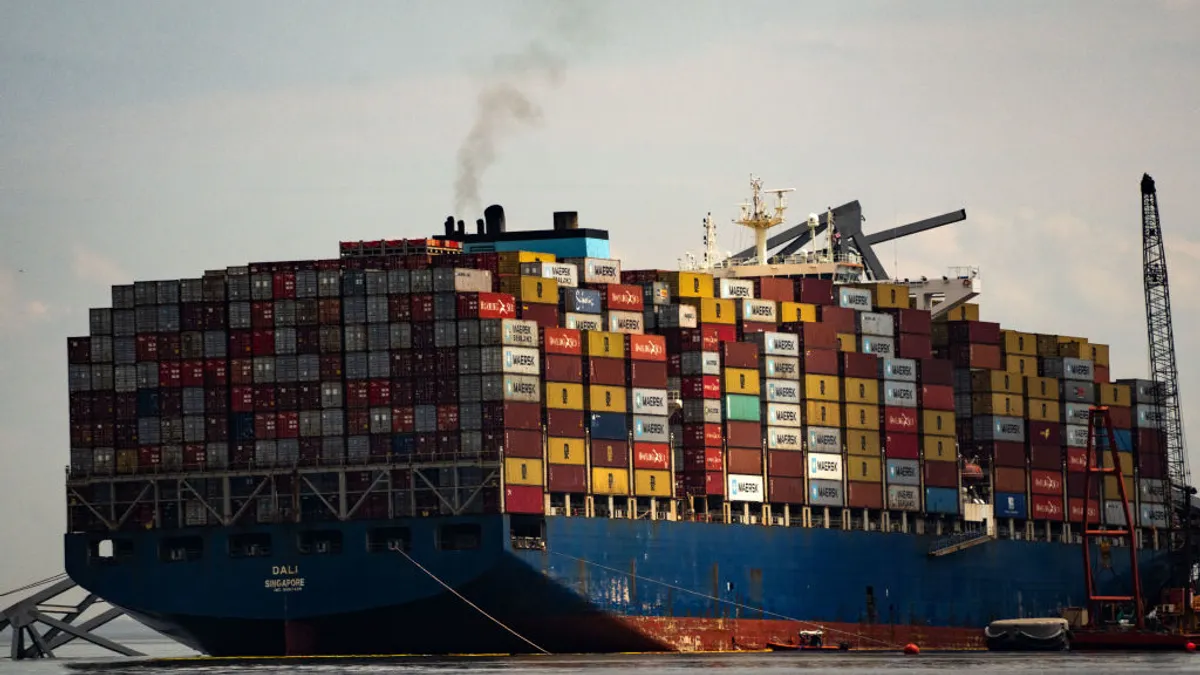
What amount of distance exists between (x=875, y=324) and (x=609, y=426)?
22.0m

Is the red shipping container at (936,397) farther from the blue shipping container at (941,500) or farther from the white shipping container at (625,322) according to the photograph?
the white shipping container at (625,322)

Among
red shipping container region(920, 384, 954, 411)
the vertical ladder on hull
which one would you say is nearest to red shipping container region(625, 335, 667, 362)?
red shipping container region(920, 384, 954, 411)

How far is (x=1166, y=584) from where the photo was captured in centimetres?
14275

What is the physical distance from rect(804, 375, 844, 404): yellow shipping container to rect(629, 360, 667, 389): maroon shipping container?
34.5 ft

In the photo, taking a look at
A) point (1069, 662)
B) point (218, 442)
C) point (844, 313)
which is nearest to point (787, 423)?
point (844, 313)

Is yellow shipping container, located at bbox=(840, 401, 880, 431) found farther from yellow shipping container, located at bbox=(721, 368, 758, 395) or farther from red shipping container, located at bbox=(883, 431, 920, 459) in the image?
yellow shipping container, located at bbox=(721, 368, 758, 395)

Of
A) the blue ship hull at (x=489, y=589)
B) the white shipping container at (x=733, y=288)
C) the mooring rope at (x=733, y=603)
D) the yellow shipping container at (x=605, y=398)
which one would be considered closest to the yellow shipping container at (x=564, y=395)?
the yellow shipping container at (x=605, y=398)

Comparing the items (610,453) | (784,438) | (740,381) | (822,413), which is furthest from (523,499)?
(822,413)

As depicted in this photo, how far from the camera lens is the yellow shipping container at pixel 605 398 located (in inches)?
4215

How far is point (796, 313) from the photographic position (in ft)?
397

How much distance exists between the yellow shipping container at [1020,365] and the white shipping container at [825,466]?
51.1ft

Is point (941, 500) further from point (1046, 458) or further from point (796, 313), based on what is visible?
point (796, 313)

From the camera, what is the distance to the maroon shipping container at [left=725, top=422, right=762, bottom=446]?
113 meters

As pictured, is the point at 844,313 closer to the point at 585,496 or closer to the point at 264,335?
the point at 585,496
